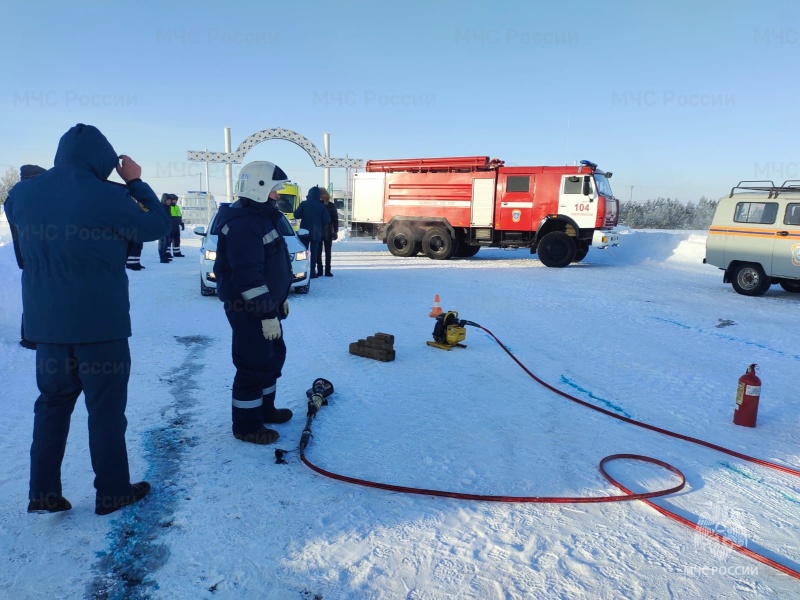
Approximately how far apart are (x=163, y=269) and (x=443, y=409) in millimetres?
11305

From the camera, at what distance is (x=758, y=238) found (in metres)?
10.8

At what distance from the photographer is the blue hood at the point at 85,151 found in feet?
8.52

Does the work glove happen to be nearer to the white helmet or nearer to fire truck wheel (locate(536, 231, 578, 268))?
the white helmet

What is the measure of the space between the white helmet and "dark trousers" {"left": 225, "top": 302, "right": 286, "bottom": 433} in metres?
0.74

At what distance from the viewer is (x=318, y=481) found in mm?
3211

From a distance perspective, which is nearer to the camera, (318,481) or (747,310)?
(318,481)

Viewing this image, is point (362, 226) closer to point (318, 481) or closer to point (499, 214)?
point (499, 214)

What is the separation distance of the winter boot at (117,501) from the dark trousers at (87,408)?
16 mm

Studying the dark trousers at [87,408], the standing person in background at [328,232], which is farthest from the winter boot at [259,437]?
the standing person in background at [328,232]

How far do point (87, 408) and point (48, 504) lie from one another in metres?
0.55

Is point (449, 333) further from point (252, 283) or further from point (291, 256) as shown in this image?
point (291, 256)

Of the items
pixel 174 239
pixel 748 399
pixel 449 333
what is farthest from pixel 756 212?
pixel 174 239

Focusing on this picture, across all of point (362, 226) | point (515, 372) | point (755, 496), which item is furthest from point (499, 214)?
point (755, 496)

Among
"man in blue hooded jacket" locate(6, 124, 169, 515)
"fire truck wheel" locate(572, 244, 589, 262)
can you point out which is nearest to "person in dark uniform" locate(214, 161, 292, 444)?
"man in blue hooded jacket" locate(6, 124, 169, 515)
